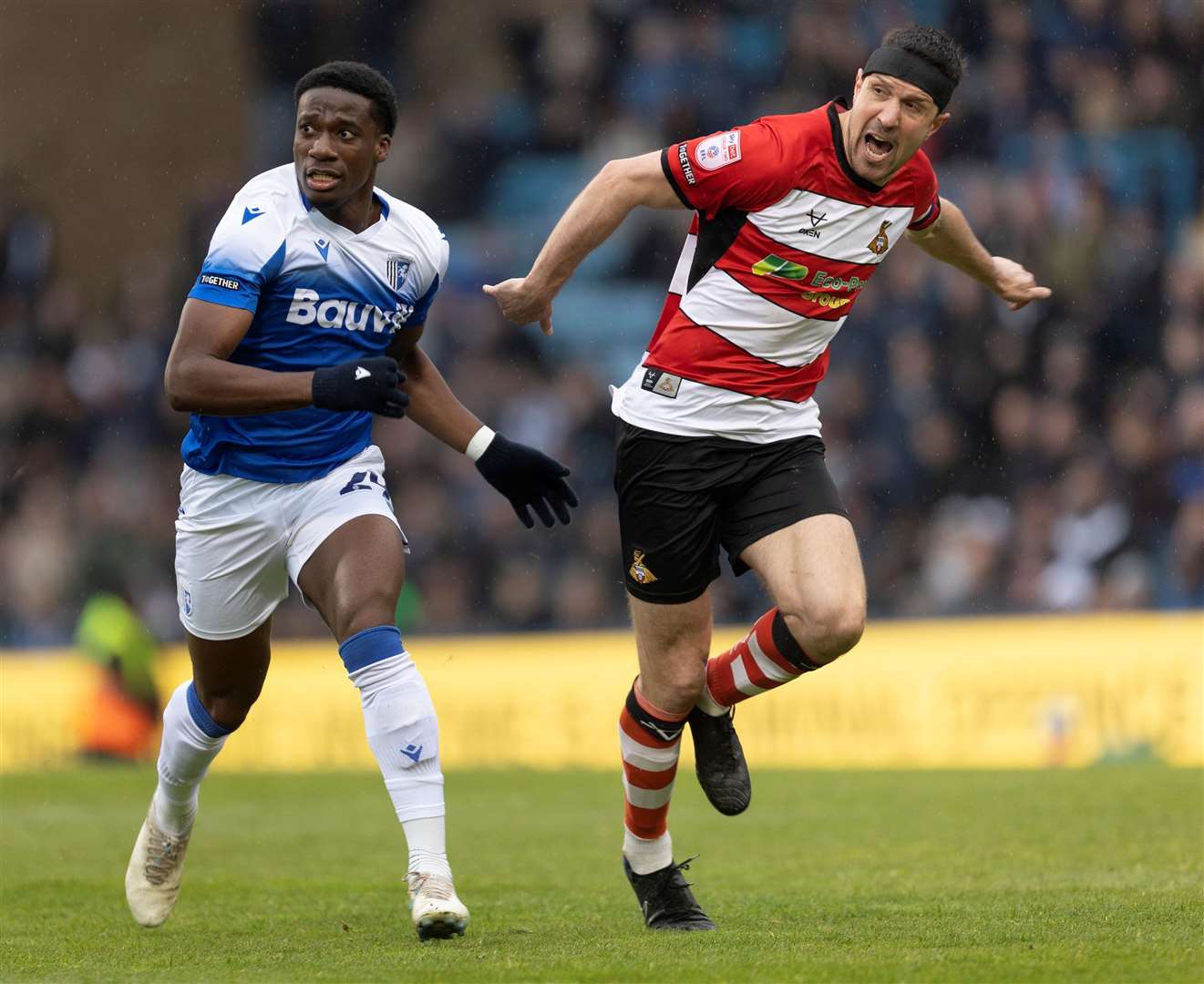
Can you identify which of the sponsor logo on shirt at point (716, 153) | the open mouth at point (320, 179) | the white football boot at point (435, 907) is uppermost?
the sponsor logo on shirt at point (716, 153)

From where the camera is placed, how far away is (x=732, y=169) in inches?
232

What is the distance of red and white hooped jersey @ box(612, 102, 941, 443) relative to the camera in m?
5.93

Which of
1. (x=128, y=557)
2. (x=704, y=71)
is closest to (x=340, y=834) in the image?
(x=128, y=557)

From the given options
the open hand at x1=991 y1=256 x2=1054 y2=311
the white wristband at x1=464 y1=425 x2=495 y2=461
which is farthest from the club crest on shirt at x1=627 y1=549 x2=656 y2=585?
the open hand at x1=991 y1=256 x2=1054 y2=311

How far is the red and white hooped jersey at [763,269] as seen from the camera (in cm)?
593

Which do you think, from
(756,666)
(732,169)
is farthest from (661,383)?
(756,666)

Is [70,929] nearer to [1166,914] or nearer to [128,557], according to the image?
[1166,914]

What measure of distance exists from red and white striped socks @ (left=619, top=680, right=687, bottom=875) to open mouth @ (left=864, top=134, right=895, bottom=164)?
1.90m

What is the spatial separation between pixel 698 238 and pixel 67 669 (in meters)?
10.4

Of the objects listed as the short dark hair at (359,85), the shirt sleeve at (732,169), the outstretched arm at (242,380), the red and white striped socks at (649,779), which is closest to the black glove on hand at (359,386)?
the outstretched arm at (242,380)

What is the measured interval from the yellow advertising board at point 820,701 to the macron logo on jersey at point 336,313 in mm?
8268

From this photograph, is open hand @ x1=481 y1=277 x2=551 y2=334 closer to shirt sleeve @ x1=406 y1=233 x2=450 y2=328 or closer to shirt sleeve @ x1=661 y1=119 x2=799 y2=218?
shirt sleeve @ x1=406 y1=233 x2=450 y2=328

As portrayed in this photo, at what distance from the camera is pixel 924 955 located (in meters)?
5.09

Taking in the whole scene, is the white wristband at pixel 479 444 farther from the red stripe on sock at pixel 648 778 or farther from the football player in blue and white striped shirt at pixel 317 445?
the red stripe on sock at pixel 648 778
